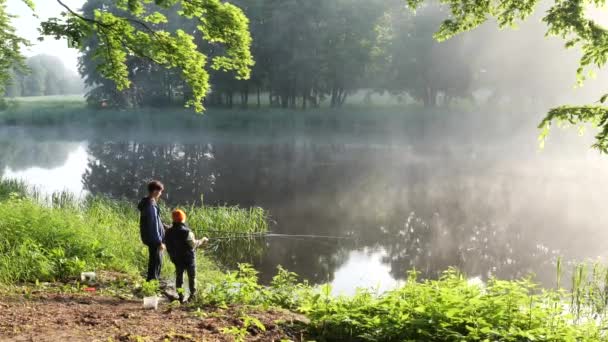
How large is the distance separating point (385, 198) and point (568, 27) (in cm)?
2068

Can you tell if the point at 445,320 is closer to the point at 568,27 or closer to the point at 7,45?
the point at 568,27

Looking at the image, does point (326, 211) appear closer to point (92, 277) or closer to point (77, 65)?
point (92, 277)

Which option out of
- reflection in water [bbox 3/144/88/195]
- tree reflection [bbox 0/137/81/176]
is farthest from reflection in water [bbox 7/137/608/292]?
tree reflection [bbox 0/137/81/176]

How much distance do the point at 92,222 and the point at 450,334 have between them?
39.2ft

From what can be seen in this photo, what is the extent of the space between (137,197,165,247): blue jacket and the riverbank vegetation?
1323mm

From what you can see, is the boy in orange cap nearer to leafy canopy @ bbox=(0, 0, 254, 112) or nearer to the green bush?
the green bush

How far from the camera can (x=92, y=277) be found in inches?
388

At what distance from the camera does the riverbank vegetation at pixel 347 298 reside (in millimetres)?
6609

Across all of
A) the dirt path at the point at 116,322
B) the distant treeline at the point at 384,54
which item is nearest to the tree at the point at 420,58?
the distant treeline at the point at 384,54

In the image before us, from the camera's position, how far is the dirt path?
21.2ft

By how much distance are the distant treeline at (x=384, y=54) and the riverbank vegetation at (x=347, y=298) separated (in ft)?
177

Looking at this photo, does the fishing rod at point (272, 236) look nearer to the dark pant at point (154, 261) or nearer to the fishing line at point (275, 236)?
the fishing line at point (275, 236)

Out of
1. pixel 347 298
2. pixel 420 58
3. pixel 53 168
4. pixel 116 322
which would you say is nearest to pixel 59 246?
pixel 116 322

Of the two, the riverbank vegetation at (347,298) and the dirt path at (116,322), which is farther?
the riverbank vegetation at (347,298)
